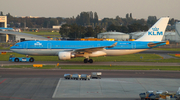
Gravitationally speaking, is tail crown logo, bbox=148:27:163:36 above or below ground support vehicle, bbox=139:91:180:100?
above

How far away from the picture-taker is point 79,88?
2294 centimetres

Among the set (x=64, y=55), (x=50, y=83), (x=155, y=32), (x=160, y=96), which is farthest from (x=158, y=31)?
(x=160, y=96)

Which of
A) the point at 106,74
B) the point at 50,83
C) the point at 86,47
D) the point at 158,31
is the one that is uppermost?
the point at 158,31

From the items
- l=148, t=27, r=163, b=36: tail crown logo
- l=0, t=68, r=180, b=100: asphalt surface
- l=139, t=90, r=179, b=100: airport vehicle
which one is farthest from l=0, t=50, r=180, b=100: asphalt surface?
l=148, t=27, r=163, b=36: tail crown logo

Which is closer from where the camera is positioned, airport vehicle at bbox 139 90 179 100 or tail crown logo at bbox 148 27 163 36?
airport vehicle at bbox 139 90 179 100

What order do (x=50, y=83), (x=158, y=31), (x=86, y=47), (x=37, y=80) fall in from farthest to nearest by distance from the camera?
(x=158, y=31) → (x=86, y=47) → (x=37, y=80) → (x=50, y=83)

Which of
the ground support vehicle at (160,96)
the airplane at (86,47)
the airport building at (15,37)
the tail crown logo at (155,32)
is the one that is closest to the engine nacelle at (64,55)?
the airplane at (86,47)

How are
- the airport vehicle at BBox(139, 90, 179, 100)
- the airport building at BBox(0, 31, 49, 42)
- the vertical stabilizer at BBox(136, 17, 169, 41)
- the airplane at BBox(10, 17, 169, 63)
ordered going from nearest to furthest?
the airport vehicle at BBox(139, 90, 179, 100)
the airplane at BBox(10, 17, 169, 63)
the vertical stabilizer at BBox(136, 17, 169, 41)
the airport building at BBox(0, 31, 49, 42)

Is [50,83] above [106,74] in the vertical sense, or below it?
below

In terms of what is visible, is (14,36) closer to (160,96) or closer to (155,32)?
(155,32)

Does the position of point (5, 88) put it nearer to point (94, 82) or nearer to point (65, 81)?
point (65, 81)

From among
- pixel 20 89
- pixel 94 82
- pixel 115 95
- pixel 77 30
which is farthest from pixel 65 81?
pixel 77 30

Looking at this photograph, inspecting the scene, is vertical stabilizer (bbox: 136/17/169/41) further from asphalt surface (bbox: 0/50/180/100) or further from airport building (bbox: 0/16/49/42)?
airport building (bbox: 0/16/49/42)

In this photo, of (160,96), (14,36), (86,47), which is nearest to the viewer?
(160,96)
